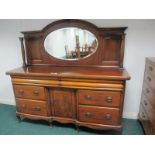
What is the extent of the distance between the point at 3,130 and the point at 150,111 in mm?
2127

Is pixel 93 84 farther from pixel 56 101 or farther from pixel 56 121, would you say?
pixel 56 121

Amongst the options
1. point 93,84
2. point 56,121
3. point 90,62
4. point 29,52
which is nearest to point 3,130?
point 56,121

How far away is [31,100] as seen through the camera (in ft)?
6.81

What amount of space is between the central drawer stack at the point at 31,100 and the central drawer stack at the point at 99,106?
0.56 meters

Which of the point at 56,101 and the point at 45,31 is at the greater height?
the point at 45,31

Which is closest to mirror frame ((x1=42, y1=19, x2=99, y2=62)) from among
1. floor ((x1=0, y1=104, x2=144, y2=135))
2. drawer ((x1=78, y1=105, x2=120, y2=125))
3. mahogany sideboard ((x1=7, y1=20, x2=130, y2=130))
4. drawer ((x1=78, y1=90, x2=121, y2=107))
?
mahogany sideboard ((x1=7, y1=20, x2=130, y2=130))

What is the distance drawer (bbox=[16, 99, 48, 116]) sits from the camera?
6.73 ft

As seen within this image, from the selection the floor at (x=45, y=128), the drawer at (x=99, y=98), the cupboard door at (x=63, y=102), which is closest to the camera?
the drawer at (x=99, y=98)

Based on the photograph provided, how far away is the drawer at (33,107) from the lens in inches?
80.8

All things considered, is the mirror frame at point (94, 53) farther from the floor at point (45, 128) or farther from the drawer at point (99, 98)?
the floor at point (45, 128)

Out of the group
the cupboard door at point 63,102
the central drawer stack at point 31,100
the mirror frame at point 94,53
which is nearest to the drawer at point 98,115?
the cupboard door at point 63,102

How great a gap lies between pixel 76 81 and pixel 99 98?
371 mm

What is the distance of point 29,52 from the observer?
7.79ft
